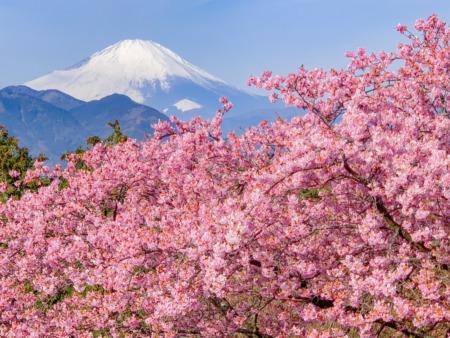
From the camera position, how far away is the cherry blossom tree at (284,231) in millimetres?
6023

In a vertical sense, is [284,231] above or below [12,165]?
below

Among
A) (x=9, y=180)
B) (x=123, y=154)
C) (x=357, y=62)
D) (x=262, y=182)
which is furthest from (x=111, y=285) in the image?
(x=9, y=180)

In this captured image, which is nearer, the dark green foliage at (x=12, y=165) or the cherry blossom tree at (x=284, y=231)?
the cherry blossom tree at (x=284, y=231)

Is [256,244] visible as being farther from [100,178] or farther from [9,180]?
[9,180]

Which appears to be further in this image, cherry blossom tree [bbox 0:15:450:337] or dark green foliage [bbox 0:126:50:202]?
dark green foliage [bbox 0:126:50:202]

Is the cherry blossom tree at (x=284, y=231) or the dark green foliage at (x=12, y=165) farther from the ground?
the dark green foliage at (x=12, y=165)

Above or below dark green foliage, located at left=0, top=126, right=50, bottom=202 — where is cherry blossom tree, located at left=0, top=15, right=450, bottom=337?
below

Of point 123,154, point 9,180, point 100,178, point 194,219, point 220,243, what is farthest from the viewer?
point 9,180

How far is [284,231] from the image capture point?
676cm

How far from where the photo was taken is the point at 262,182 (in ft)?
21.9

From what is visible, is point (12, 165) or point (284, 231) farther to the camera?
point (12, 165)

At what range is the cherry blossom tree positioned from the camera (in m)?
6.02

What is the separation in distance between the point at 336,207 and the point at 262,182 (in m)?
1.47

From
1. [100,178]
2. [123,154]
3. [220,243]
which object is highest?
[123,154]
